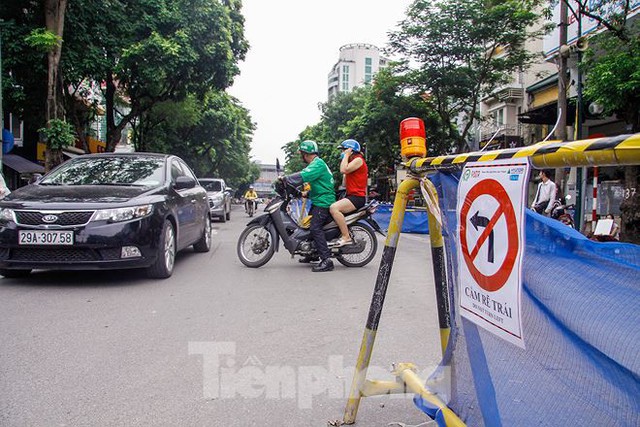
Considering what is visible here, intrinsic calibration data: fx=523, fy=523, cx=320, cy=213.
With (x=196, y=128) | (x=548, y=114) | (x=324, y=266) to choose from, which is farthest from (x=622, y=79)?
(x=196, y=128)

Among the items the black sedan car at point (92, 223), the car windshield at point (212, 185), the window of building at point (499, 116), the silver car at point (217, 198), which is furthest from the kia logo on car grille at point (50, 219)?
the window of building at point (499, 116)

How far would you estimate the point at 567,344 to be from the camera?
5.27 ft

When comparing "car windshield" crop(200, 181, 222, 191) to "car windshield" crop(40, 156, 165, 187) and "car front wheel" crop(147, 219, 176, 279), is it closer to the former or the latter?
"car windshield" crop(40, 156, 165, 187)

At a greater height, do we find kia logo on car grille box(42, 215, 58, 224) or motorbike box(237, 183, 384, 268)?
kia logo on car grille box(42, 215, 58, 224)

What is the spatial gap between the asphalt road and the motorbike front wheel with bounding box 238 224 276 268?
0.97 m

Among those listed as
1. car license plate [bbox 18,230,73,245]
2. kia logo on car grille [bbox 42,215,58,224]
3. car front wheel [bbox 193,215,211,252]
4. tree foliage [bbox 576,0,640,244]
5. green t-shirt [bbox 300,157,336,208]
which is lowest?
car front wheel [bbox 193,215,211,252]

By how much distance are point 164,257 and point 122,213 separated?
0.83 m

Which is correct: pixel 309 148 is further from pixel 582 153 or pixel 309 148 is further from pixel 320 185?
pixel 582 153

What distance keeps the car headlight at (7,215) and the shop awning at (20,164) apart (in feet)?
57.9

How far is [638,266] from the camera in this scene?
1.39 meters

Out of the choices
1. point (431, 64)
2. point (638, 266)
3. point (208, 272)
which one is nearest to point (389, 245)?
point (638, 266)

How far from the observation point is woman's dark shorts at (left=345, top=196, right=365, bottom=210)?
7551 millimetres

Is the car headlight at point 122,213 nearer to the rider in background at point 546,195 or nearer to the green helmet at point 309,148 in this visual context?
the green helmet at point 309,148

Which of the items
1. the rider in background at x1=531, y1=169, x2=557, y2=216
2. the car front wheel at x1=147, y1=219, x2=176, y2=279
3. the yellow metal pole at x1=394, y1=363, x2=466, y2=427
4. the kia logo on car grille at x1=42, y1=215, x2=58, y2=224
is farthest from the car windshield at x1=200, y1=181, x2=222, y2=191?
the yellow metal pole at x1=394, y1=363, x2=466, y2=427
